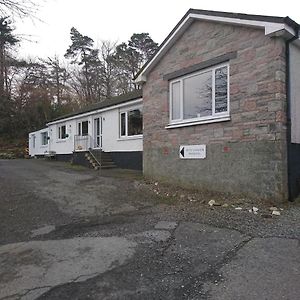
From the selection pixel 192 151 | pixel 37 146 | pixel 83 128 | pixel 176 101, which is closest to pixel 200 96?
pixel 176 101

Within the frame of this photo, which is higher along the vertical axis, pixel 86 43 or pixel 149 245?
pixel 86 43

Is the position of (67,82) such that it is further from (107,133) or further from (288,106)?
(288,106)

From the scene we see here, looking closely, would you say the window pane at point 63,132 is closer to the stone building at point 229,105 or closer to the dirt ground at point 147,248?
the stone building at point 229,105

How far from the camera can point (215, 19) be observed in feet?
31.2

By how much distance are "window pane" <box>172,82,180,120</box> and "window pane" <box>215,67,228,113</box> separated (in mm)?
1823

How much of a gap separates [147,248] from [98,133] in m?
16.3

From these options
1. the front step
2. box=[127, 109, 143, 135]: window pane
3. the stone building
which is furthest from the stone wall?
the front step

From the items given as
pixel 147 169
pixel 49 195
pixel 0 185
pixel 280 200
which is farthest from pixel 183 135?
pixel 0 185

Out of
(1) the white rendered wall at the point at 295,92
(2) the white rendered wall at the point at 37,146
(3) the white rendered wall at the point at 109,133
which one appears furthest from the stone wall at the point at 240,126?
(2) the white rendered wall at the point at 37,146

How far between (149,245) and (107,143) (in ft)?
46.9

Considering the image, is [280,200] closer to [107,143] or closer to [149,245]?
[149,245]

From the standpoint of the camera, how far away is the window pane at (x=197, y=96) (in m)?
9.93

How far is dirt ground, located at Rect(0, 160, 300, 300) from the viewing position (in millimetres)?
3662

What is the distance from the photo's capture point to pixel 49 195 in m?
9.64
